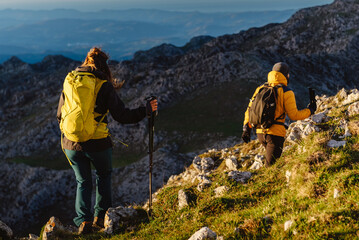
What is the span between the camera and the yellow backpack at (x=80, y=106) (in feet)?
18.2

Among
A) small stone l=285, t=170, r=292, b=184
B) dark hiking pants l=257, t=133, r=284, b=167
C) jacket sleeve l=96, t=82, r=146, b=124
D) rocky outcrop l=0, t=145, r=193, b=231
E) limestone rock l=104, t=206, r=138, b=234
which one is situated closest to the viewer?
jacket sleeve l=96, t=82, r=146, b=124

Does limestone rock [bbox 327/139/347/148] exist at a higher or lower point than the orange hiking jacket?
lower

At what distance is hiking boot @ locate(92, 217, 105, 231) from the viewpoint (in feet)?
21.4

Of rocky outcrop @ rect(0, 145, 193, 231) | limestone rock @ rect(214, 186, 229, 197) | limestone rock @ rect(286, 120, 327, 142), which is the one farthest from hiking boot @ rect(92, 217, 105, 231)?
rocky outcrop @ rect(0, 145, 193, 231)

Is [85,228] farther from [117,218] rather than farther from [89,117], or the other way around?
[89,117]

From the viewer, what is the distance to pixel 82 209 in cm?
635

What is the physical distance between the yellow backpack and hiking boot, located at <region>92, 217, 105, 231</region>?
2262 millimetres

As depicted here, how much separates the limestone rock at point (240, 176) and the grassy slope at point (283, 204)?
156 mm

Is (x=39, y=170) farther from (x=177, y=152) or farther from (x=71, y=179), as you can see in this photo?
(x=177, y=152)

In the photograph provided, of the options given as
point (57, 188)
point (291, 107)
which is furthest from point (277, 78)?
point (57, 188)

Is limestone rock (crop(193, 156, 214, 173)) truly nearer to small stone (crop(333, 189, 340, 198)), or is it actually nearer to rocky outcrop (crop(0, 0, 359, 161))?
small stone (crop(333, 189, 340, 198))

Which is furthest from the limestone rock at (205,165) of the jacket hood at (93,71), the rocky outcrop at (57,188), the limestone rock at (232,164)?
the rocky outcrop at (57,188)

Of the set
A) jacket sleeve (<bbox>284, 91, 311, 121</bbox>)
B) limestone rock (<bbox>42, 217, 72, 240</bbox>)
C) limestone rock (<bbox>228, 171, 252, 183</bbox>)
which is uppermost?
jacket sleeve (<bbox>284, 91, 311, 121</bbox>)

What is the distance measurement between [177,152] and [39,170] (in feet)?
67.5
